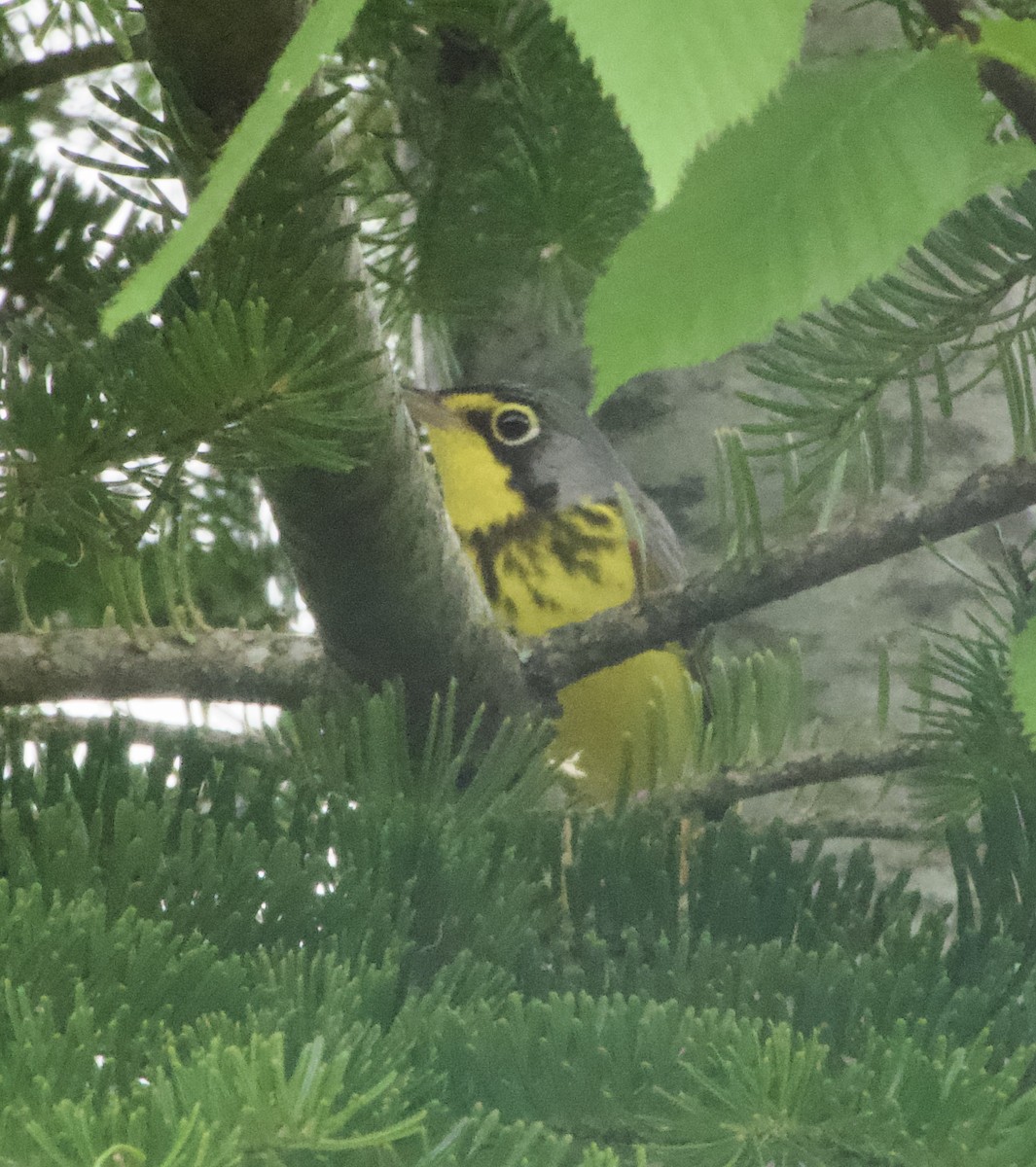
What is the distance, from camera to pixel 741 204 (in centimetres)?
14

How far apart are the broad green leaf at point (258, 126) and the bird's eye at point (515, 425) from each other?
797mm

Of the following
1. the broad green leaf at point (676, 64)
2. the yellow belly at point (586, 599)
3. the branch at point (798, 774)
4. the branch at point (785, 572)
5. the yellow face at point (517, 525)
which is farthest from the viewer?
the yellow face at point (517, 525)

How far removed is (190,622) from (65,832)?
0.62ft

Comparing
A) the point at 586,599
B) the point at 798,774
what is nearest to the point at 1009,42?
the point at 798,774

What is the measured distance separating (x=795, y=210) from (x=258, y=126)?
0.06 metres

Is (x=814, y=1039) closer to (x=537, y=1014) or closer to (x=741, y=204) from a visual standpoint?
(x=537, y=1014)

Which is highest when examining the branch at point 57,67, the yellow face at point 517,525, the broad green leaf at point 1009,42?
the branch at point 57,67

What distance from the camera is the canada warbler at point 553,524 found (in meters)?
0.80

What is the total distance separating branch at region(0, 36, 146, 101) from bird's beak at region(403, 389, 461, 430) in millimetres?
303

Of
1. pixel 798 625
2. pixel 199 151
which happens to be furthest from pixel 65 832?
pixel 798 625

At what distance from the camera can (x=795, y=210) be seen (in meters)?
0.14

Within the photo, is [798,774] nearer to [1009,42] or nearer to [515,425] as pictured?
[1009,42]

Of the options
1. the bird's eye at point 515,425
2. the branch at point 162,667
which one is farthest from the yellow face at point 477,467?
the branch at point 162,667

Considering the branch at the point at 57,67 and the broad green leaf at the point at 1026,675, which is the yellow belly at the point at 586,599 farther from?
the broad green leaf at the point at 1026,675
